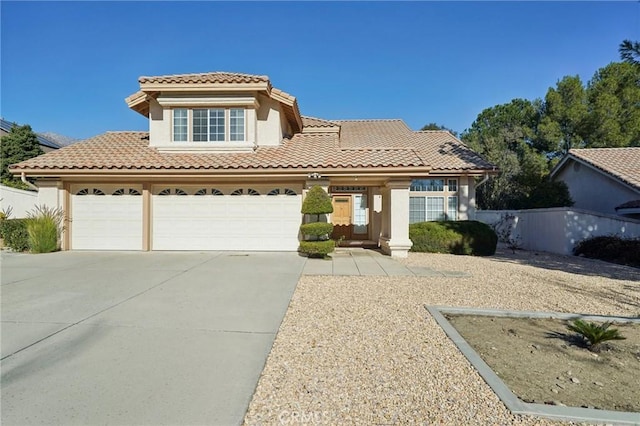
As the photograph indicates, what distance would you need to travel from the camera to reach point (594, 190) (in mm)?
18109

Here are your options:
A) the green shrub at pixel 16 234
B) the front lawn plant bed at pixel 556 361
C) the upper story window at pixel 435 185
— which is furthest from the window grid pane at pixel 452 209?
the green shrub at pixel 16 234

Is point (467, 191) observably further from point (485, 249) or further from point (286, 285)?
point (286, 285)

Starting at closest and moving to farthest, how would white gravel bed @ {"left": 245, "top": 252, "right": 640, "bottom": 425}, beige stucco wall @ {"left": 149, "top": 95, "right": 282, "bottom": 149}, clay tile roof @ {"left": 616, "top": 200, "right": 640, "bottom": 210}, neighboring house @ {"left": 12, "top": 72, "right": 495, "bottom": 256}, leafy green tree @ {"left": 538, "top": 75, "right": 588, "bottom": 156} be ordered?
white gravel bed @ {"left": 245, "top": 252, "right": 640, "bottom": 425}, neighboring house @ {"left": 12, "top": 72, "right": 495, "bottom": 256}, beige stucco wall @ {"left": 149, "top": 95, "right": 282, "bottom": 149}, clay tile roof @ {"left": 616, "top": 200, "right": 640, "bottom": 210}, leafy green tree @ {"left": 538, "top": 75, "right": 588, "bottom": 156}

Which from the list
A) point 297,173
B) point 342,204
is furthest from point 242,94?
point 342,204

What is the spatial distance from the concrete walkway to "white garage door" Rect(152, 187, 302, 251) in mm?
2217

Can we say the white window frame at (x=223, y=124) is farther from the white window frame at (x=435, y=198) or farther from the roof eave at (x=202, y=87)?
the white window frame at (x=435, y=198)

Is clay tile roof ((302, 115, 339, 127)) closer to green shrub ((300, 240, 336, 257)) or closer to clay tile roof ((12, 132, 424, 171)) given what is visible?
clay tile roof ((12, 132, 424, 171))

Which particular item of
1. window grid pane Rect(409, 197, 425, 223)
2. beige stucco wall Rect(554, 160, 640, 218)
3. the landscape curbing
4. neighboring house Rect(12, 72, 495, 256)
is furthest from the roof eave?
beige stucco wall Rect(554, 160, 640, 218)

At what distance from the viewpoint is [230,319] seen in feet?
17.8

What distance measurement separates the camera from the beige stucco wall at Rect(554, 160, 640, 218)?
16.6 metres

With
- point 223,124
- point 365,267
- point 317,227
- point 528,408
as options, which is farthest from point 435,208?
point 528,408

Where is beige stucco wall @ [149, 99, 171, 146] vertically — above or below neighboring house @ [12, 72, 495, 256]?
above

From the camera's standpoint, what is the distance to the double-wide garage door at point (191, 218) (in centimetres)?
1268

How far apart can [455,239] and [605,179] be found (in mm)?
10427
